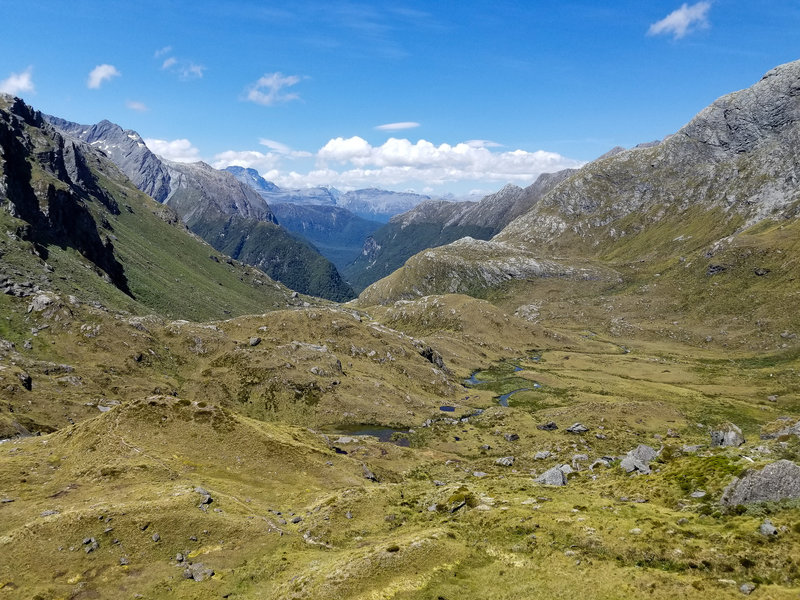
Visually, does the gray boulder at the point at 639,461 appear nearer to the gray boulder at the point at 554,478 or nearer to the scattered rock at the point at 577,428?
the gray boulder at the point at 554,478

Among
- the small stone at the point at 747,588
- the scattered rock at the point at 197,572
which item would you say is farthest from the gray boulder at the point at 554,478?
the scattered rock at the point at 197,572

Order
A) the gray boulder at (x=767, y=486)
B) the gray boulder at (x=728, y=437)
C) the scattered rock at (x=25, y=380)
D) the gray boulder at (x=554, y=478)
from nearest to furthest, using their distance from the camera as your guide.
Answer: the gray boulder at (x=767, y=486), the gray boulder at (x=554, y=478), the gray boulder at (x=728, y=437), the scattered rock at (x=25, y=380)

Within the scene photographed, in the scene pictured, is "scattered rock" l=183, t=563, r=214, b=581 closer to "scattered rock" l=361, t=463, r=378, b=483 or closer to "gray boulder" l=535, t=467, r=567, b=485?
"scattered rock" l=361, t=463, r=378, b=483

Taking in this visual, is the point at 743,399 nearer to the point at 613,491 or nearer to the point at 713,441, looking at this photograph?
the point at 713,441

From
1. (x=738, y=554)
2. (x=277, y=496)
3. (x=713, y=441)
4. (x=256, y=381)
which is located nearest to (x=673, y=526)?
(x=738, y=554)

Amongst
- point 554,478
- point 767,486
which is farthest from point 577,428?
point 767,486

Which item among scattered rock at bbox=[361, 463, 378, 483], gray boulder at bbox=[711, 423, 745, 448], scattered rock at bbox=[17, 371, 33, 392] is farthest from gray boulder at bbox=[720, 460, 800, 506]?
scattered rock at bbox=[17, 371, 33, 392]

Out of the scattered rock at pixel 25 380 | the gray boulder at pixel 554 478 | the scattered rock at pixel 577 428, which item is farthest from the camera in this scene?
the scattered rock at pixel 577 428
